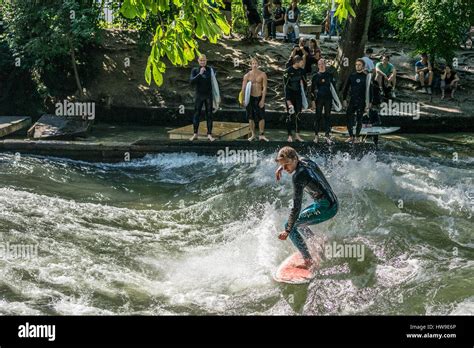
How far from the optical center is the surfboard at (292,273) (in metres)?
10.4

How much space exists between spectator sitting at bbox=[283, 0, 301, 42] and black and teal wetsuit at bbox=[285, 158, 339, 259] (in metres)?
14.6

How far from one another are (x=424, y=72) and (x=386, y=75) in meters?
1.92

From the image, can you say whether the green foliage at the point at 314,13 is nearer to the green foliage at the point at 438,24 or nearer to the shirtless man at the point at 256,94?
the green foliage at the point at 438,24

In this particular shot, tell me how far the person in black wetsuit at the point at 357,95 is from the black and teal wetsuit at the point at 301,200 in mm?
6618

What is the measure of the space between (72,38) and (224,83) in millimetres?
4576

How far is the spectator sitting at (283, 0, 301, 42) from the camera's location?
24.1 metres

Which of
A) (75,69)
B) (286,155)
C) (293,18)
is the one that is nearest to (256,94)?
(75,69)

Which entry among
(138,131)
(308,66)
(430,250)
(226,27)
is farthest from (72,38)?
(226,27)

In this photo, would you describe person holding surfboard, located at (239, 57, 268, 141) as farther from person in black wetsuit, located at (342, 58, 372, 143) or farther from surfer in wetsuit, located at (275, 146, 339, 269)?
surfer in wetsuit, located at (275, 146, 339, 269)

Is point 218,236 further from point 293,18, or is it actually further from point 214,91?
point 293,18

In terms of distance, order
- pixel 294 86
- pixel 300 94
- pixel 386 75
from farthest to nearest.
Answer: pixel 386 75 < pixel 300 94 < pixel 294 86

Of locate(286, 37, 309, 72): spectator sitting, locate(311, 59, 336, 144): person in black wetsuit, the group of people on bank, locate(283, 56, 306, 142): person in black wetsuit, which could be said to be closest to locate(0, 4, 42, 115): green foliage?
the group of people on bank

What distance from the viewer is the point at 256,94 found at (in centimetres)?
1723
